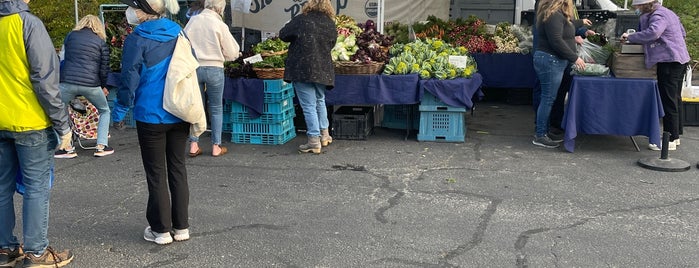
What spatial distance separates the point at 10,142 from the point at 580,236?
371cm

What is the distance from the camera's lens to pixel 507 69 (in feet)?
35.0

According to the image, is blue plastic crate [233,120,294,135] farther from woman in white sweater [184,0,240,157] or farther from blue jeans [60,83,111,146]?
blue jeans [60,83,111,146]

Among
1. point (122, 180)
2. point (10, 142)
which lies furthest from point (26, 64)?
point (122, 180)

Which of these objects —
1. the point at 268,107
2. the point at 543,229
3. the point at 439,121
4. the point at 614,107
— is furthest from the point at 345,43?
the point at 543,229

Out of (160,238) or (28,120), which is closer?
(28,120)

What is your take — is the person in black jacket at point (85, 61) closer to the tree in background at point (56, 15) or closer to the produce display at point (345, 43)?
the produce display at point (345, 43)

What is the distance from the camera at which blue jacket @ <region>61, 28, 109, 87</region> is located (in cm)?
698

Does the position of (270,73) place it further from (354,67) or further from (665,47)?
(665,47)

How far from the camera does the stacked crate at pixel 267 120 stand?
790 centimetres

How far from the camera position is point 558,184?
628 cm

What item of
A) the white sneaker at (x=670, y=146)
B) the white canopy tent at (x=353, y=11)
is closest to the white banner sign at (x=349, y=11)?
the white canopy tent at (x=353, y=11)

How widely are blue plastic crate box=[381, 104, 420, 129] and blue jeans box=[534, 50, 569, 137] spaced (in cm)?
149

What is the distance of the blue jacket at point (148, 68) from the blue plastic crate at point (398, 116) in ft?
14.7

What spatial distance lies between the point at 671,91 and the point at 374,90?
3.11 meters
